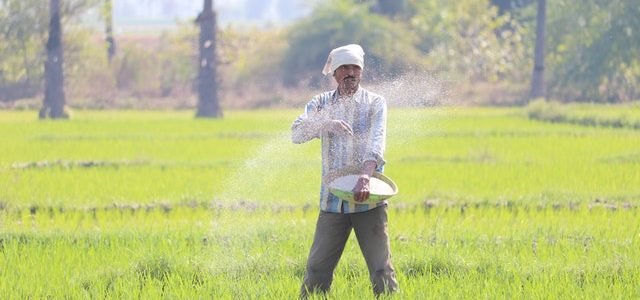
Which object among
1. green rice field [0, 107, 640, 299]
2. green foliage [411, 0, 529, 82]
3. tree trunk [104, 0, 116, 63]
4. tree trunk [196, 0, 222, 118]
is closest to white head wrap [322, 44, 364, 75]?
green rice field [0, 107, 640, 299]

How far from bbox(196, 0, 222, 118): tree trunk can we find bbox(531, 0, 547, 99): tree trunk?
6203mm

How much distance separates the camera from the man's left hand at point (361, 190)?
4.79 metres

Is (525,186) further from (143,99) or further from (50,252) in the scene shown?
(143,99)

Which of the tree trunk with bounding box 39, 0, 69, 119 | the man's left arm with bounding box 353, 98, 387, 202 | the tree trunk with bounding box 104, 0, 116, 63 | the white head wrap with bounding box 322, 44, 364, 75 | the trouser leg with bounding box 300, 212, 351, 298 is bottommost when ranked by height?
the trouser leg with bounding box 300, 212, 351, 298

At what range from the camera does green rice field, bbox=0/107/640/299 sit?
19.0 feet

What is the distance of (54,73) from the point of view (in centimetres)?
2694

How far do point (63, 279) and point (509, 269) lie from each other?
192 centimetres

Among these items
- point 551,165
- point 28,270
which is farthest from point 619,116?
point 28,270

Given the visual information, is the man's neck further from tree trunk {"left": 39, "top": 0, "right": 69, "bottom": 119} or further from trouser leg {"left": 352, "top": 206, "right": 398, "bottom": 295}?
tree trunk {"left": 39, "top": 0, "right": 69, "bottom": 119}

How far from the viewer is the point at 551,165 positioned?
12.7m

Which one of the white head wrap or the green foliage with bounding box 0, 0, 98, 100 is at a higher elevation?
the green foliage with bounding box 0, 0, 98, 100

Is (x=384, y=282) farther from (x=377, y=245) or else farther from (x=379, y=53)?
(x=379, y=53)

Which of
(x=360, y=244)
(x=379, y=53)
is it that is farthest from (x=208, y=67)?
(x=360, y=244)

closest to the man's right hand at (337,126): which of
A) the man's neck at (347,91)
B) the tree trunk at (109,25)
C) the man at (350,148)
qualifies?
the man at (350,148)
